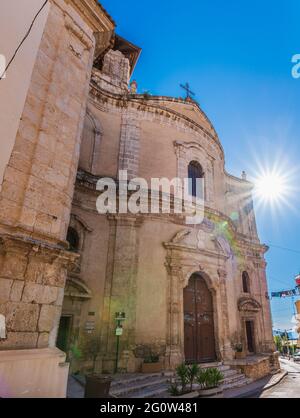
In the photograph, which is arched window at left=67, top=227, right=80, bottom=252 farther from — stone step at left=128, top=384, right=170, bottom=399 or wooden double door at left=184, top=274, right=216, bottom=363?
wooden double door at left=184, top=274, right=216, bottom=363

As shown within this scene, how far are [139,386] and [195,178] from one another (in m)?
9.72

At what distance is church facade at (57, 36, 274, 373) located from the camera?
28.7ft

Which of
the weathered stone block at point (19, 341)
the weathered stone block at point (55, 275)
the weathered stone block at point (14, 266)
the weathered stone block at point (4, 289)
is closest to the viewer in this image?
the weathered stone block at point (19, 341)

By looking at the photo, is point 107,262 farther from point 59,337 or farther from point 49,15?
point 49,15

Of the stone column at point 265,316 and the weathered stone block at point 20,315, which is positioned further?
the stone column at point 265,316

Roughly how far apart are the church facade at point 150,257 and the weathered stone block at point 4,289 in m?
3.60

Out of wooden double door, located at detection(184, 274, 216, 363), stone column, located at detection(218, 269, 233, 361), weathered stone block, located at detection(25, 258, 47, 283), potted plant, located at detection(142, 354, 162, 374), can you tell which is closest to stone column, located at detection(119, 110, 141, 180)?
wooden double door, located at detection(184, 274, 216, 363)

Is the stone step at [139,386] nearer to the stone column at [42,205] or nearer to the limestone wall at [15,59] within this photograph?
the stone column at [42,205]

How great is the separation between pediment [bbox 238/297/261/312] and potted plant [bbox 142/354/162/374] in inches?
277

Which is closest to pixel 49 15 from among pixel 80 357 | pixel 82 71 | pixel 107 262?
pixel 82 71

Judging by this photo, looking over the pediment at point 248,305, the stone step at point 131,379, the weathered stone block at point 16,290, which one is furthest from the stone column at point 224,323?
the weathered stone block at point 16,290

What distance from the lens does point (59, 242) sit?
4.49 meters

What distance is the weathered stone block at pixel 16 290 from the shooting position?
3713 millimetres
